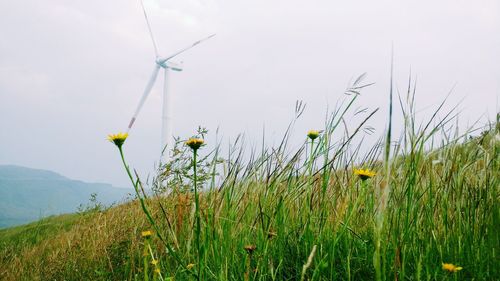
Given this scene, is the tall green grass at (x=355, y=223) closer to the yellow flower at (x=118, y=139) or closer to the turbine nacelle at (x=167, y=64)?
the yellow flower at (x=118, y=139)

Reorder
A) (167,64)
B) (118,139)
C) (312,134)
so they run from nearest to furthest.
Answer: (118,139), (312,134), (167,64)

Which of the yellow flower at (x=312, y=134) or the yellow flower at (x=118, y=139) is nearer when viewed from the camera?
the yellow flower at (x=118, y=139)

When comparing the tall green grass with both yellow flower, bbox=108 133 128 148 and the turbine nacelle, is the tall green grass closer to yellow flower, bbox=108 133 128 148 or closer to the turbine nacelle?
yellow flower, bbox=108 133 128 148

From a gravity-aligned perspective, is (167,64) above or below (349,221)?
above

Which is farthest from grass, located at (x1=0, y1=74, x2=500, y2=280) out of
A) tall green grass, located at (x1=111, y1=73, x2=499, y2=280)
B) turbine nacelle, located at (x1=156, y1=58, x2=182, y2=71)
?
turbine nacelle, located at (x1=156, y1=58, x2=182, y2=71)

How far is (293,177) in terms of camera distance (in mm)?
3131

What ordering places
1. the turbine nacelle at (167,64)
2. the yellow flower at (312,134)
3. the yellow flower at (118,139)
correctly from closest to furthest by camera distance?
the yellow flower at (118,139), the yellow flower at (312,134), the turbine nacelle at (167,64)

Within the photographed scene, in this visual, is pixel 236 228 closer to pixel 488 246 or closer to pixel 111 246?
pixel 488 246

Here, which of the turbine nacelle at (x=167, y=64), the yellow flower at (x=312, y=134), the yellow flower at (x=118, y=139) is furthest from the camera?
the turbine nacelle at (x=167, y=64)

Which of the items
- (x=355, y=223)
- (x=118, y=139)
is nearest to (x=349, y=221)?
(x=355, y=223)

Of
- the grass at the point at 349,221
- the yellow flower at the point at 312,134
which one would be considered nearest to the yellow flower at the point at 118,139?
the grass at the point at 349,221

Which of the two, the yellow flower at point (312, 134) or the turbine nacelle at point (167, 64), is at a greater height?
the turbine nacelle at point (167, 64)

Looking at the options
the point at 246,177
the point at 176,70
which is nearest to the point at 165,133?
the point at 176,70

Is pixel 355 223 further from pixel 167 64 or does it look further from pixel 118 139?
pixel 167 64
